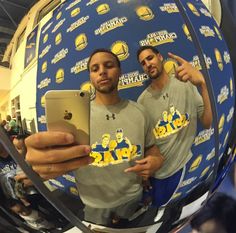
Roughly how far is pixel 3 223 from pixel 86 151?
24 cm

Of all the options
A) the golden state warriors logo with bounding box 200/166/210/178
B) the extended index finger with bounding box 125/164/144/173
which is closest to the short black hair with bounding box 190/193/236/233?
the golden state warriors logo with bounding box 200/166/210/178

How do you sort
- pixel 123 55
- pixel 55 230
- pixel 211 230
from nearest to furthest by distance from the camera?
1. pixel 123 55
2. pixel 55 230
3. pixel 211 230

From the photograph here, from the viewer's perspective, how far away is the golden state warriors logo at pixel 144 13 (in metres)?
0.57

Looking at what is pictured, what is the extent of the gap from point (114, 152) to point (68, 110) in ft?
0.25

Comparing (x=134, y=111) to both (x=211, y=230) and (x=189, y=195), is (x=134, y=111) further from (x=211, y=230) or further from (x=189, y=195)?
(x=211, y=230)

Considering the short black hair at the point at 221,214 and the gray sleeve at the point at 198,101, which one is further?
the short black hair at the point at 221,214

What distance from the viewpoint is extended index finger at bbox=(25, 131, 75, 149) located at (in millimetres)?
551

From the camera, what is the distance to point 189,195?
26.3 inches

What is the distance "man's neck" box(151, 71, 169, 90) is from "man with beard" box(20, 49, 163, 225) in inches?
1.3

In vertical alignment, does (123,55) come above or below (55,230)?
above

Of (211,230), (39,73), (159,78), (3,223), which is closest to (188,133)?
(159,78)

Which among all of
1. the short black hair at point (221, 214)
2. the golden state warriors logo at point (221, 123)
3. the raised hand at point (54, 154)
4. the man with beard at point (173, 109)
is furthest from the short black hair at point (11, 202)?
the short black hair at point (221, 214)

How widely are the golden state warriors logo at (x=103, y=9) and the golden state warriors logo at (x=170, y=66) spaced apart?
10cm

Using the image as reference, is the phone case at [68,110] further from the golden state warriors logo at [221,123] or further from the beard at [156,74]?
the golden state warriors logo at [221,123]
